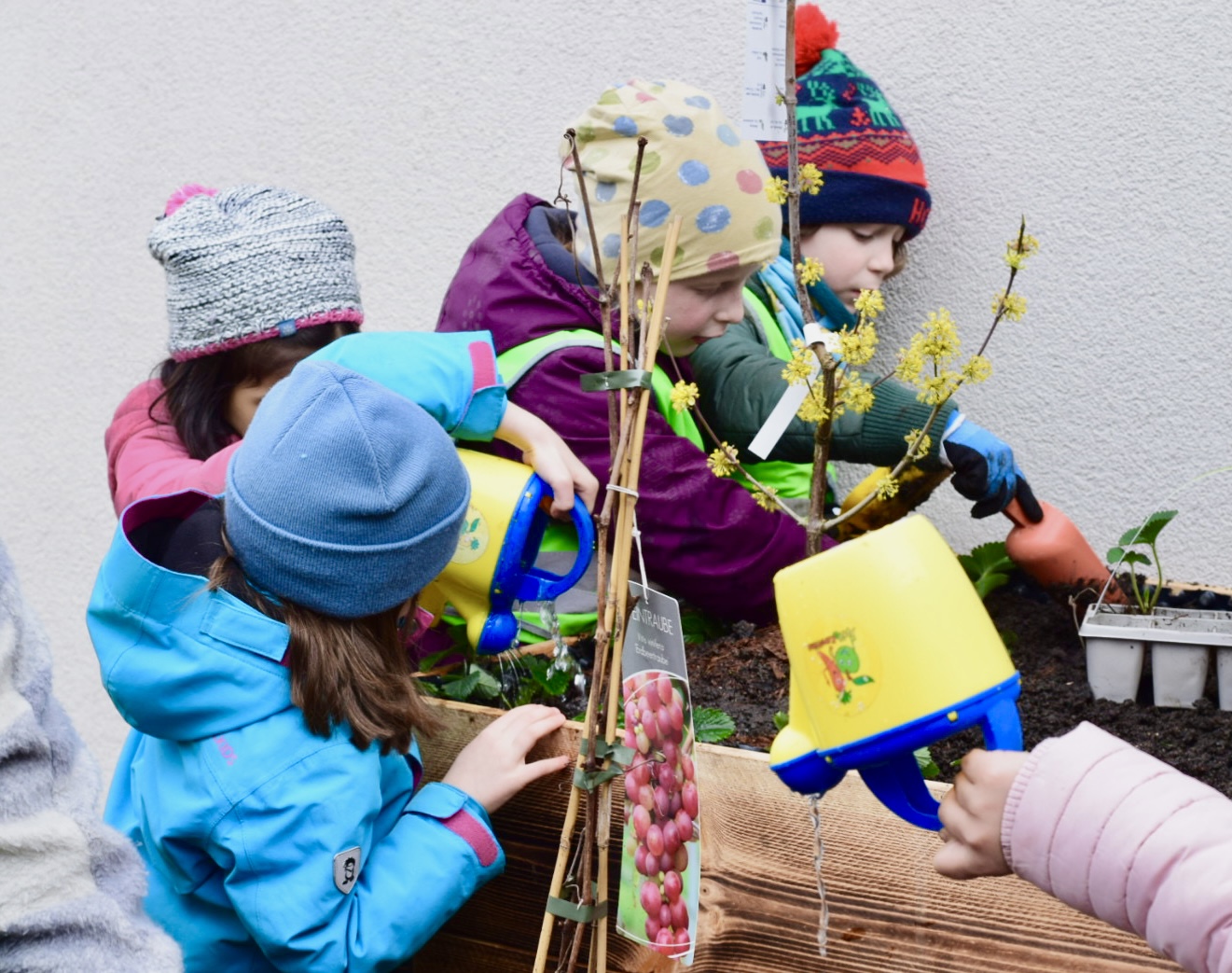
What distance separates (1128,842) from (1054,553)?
3.15 ft

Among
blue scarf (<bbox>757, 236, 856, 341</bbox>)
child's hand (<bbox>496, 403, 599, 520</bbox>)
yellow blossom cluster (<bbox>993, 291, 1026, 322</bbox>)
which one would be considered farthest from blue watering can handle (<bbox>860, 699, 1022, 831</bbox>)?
blue scarf (<bbox>757, 236, 856, 341</bbox>)

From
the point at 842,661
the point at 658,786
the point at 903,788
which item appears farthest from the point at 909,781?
the point at 658,786

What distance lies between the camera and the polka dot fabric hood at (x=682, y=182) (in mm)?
1587

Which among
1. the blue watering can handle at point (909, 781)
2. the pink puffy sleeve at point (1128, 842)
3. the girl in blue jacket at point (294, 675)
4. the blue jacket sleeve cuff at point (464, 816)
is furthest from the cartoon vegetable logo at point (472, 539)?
the pink puffy sleeve at point (1128, 842)

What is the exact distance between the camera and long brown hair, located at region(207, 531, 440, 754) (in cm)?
117

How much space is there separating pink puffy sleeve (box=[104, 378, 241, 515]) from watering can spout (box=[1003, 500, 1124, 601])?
43.0 inches

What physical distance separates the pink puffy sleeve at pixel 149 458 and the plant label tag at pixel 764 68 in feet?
2.54

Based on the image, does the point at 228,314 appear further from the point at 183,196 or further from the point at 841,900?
the point at 841,900

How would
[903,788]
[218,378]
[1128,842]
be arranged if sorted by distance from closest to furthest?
[1128,842] < [903,788] < [218,378]

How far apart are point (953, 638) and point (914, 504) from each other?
94 centimetres

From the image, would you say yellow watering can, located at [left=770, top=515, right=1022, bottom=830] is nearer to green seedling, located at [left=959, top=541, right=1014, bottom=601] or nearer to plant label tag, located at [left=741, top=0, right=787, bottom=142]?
plant label tag, located at [left=741, top=0, right=787, bottom=142]

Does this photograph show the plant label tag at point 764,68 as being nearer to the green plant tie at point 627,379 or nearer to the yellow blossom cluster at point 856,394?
the yellow blossom cluster at point 856,394

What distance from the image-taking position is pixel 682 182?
1584mm

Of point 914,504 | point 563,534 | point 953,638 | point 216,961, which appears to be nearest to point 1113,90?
point 914,504
